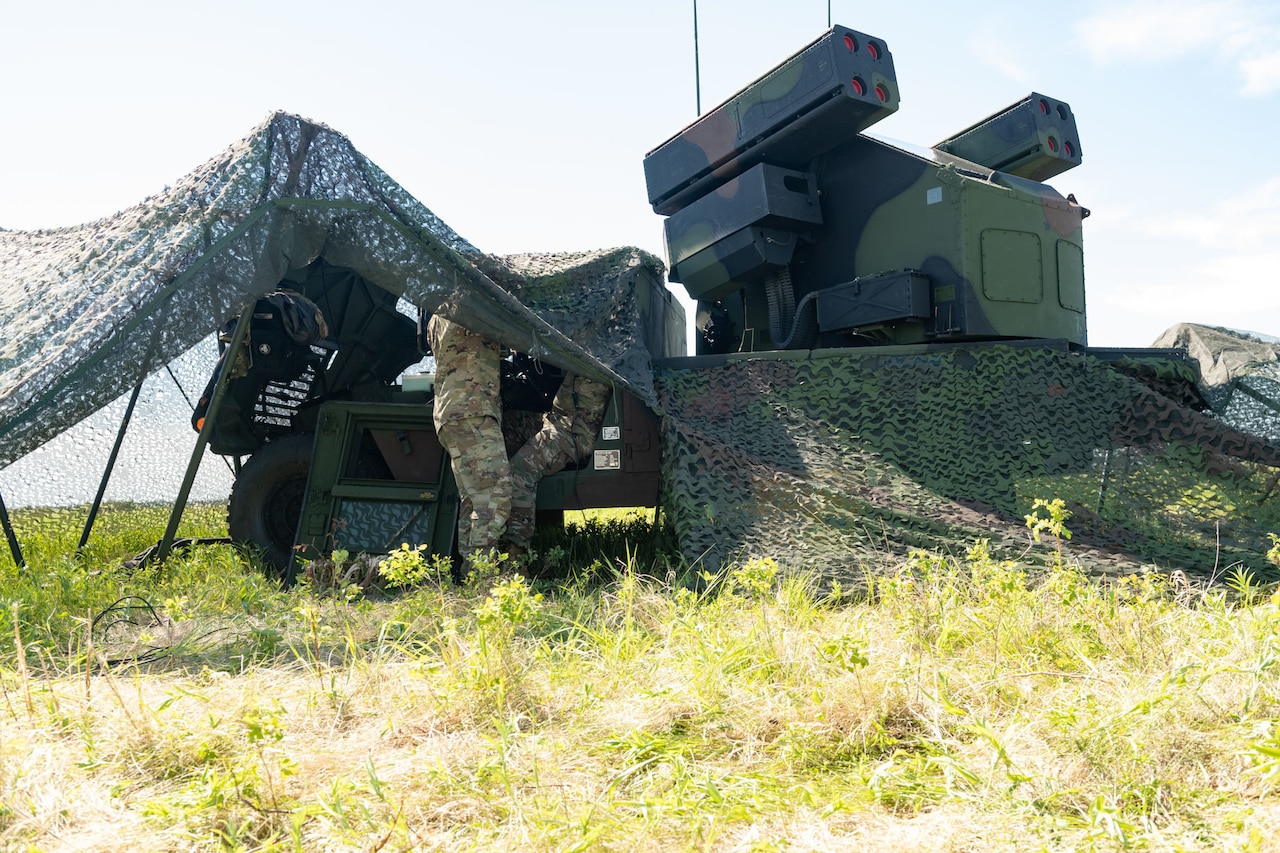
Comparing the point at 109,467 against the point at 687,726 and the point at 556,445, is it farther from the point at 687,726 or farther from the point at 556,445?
the point at 687,726

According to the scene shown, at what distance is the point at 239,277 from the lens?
3789 mm

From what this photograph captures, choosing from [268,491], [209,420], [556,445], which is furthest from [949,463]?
[268,491]

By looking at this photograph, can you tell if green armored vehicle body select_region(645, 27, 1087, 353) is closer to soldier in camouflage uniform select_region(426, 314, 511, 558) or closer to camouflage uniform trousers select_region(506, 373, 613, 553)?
camouflage uniform trousers select_region(506, 373, 613, 553)

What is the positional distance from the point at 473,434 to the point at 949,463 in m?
2.31

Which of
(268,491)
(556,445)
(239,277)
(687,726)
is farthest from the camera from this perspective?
(268,491)

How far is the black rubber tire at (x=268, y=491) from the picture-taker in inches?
202

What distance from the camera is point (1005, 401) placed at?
14.4 ft

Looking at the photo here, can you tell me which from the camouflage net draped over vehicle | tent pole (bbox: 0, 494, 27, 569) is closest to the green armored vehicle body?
the camouflage net draped over vehicle

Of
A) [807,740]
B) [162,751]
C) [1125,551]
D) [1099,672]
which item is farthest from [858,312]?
[162,751]

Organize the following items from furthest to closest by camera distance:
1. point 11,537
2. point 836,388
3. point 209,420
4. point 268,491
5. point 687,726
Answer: point 268,491
point 836,388
point 11,537
point 209,420
point 687,726

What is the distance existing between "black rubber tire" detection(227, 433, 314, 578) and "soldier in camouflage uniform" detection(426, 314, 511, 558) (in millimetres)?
1171

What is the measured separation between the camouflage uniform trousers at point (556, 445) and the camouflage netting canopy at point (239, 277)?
222 millimetres

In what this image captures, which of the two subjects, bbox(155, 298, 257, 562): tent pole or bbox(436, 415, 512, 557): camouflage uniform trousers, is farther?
bbox(436, 415, 512, 557): camouflage uniform trousers

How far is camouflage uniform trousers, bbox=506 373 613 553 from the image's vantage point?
181 inches
